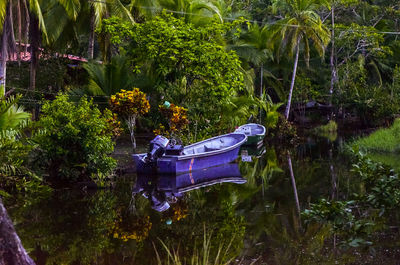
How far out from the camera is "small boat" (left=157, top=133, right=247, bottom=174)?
14141 mm

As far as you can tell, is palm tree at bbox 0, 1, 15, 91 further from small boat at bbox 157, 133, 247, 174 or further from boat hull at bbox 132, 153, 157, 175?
small boat at bbox 157, 133, 247, 174

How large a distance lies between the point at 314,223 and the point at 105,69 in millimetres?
15061

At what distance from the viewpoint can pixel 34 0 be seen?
15.9 metres

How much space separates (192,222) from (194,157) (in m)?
5.40

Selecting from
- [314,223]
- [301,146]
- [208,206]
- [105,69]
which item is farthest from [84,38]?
[314,223]

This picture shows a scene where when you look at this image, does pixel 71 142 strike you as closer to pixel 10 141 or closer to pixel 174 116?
pixel 10 141

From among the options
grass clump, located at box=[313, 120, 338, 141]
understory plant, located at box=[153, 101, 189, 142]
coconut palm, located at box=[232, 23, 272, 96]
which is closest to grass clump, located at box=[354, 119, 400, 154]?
understory plant, located at box=[153, 101, 189, 142]

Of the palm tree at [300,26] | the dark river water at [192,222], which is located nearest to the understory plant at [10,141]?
the dark river water at [192,222]

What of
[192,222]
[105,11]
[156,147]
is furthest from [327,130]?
[192,222]

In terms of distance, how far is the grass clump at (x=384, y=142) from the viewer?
62.5 feet

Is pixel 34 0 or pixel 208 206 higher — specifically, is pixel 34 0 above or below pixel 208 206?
above

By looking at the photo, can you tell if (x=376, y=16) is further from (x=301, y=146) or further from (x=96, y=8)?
(x=96, y=8)

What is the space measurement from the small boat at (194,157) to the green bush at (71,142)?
1959 millimetres

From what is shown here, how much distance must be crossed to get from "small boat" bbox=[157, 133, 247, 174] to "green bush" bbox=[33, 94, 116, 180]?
196cm
